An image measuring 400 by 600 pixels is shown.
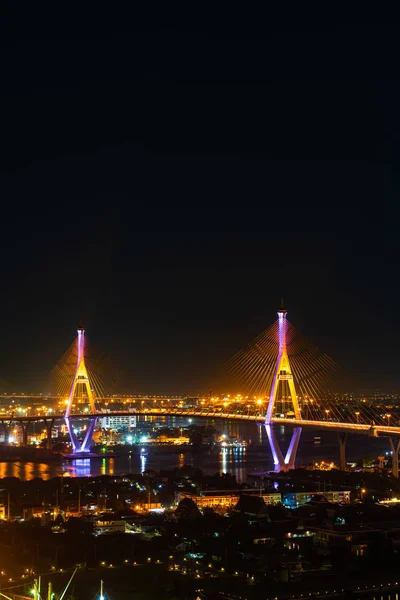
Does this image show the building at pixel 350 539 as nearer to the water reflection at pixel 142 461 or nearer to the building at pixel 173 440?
the water reflection at pixel 142 461

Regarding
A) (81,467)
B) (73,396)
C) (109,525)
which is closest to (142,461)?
(81,467)

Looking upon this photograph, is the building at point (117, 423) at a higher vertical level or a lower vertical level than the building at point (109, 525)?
higher

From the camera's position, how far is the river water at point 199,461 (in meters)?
21.0

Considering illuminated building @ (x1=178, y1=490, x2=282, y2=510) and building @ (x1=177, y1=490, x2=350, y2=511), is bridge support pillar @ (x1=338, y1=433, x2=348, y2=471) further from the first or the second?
illuminated building @ (x1=178, y1=490, x2=282, y2=510)

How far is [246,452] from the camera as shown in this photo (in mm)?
27594

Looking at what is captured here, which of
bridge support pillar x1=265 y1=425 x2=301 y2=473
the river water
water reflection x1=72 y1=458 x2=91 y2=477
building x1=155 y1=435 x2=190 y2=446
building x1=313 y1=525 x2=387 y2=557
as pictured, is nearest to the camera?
building x1=313 y1=525 x2=387 y2=557

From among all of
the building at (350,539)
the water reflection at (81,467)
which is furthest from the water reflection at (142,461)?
the building at (350,539)

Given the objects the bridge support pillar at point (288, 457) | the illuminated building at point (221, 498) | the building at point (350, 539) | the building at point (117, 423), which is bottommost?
the building at point (350, 539)

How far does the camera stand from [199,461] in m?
24.5

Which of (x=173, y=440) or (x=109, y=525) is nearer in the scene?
(x=109, y=525)

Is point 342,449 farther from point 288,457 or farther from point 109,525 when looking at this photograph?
point 109,525

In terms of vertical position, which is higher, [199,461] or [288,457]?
[199,461]

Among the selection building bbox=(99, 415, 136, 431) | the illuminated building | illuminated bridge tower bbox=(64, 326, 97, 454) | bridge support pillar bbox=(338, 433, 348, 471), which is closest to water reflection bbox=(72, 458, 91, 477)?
illuminated bridge tower bbox=(64, 326, 97, 454)

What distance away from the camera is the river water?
21.0 m
